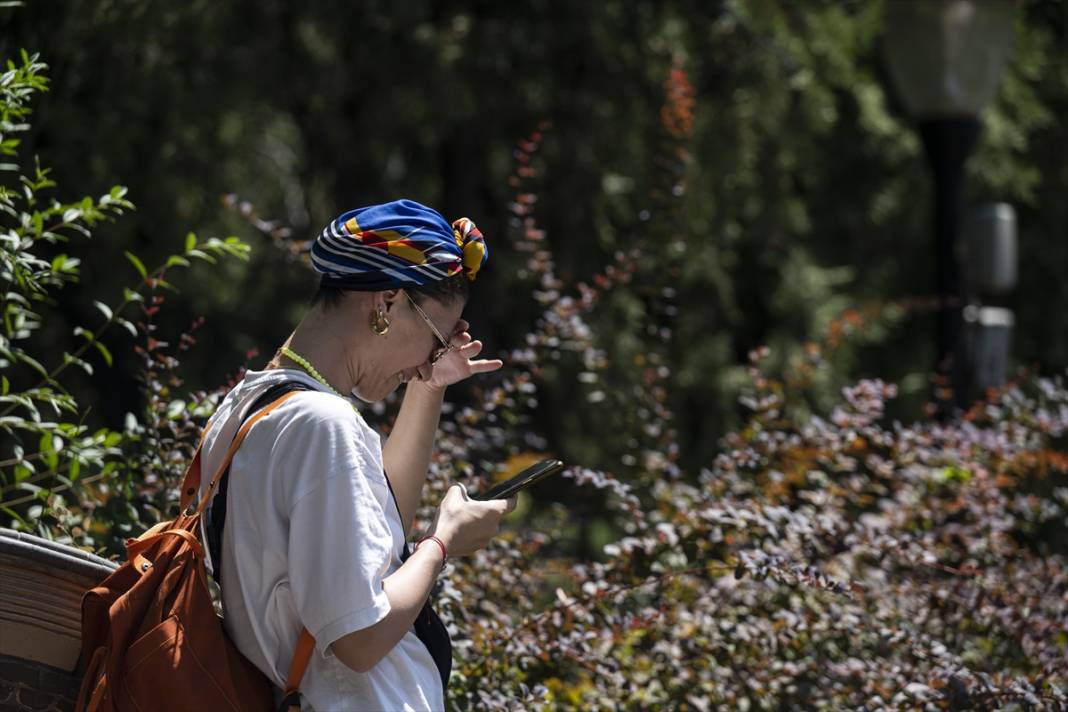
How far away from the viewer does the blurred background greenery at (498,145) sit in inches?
262

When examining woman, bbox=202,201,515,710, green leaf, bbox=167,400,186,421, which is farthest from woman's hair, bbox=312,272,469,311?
green leaf, bbox=167,400,186,421

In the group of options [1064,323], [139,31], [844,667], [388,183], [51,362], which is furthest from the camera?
[1064,323]

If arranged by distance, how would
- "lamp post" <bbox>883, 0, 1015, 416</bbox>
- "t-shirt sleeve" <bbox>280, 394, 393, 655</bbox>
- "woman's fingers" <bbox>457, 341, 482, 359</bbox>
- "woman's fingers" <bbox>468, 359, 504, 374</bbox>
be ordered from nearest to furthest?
"t-shirt sleeve" <bbox>280, 394, 393, 655</bbox> < "woman's fingers" <bbox>457, 341, 482, 359</bbox> < "woman's fingers" <bbox>468, 359, 504, 374</bbox> < "lamp post" <bbox>883, 0, 1015, 416</bbox>

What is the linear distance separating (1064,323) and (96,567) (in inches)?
483

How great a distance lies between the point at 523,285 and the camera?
8.00 meters

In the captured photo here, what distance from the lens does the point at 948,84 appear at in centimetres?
604

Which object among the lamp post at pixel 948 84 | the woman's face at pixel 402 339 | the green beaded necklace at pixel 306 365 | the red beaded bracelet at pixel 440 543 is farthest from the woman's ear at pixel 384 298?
the lamp post at pixel 948 84

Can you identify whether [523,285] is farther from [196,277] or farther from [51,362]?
[51,362]

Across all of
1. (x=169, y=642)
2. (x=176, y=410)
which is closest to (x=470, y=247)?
(x=169, y=642)

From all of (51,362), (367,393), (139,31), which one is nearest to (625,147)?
(139,31)

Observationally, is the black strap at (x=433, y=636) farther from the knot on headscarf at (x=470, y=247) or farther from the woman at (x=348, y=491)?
the knot on headscarf at (x=470, y=247)

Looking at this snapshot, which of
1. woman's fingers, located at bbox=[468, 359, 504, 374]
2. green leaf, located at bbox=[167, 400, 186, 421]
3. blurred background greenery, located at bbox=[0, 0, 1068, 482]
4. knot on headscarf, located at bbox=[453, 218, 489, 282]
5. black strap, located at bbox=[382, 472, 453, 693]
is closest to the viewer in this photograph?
black strap, located at bbox=[382, 472, 453, 693]

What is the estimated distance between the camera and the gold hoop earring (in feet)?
6.99

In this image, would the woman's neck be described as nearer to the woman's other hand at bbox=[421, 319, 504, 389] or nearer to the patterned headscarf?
the patterned headscarf
